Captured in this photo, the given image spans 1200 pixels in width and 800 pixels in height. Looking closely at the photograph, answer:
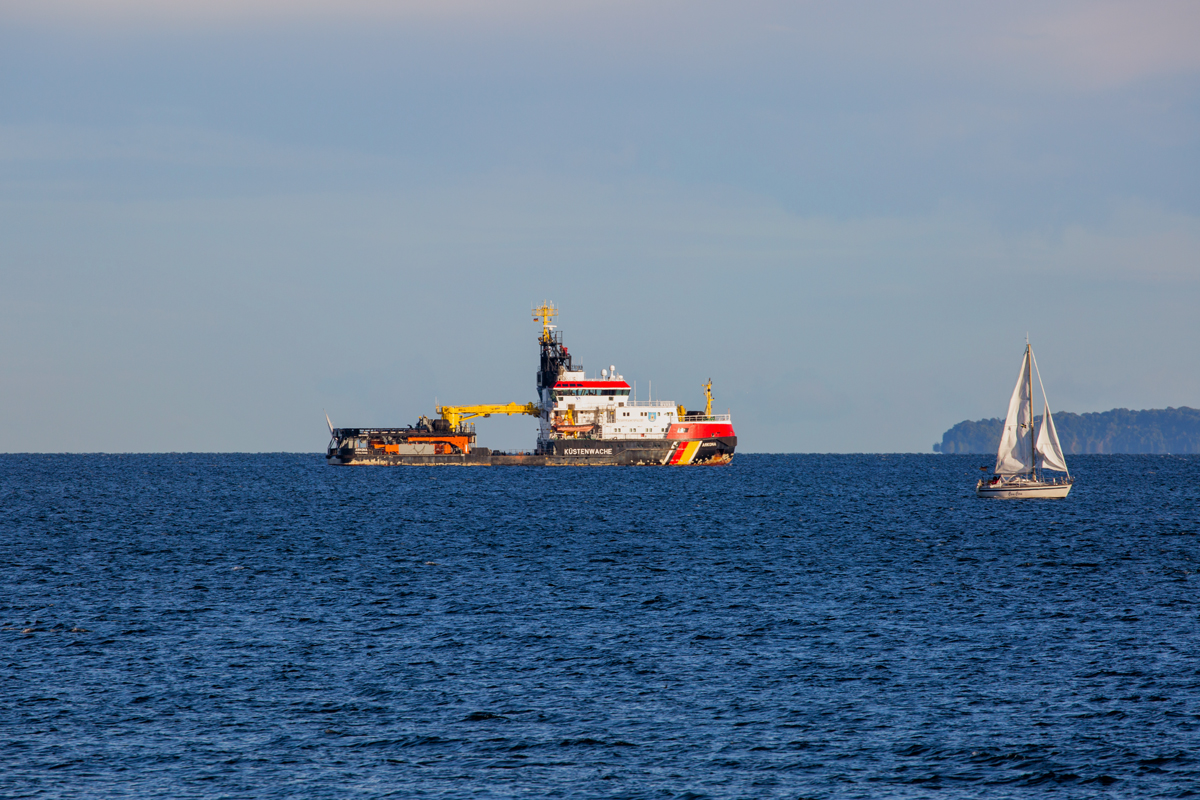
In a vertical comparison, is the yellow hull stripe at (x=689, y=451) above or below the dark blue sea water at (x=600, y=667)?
above

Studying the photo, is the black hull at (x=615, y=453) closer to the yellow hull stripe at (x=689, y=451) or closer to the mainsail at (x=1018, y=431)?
the yellow hull stripe at (x=689, y=451)

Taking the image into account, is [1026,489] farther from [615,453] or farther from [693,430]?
[615,453]

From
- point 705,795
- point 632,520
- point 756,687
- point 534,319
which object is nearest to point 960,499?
point 632,520

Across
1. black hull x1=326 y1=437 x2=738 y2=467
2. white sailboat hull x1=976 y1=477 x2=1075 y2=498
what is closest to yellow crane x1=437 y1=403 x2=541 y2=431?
black hull x1=326 y1=437 x2=738 y2=467

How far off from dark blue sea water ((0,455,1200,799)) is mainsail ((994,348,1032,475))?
15.8 meters

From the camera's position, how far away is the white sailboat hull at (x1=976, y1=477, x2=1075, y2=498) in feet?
261

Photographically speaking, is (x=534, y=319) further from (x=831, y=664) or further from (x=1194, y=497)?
(x=831, y=664)

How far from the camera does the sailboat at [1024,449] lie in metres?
75.0

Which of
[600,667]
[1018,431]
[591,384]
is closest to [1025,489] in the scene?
[1018,431]

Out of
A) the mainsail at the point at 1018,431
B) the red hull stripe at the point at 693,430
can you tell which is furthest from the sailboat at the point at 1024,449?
the red hull stripe at the point at 693,430

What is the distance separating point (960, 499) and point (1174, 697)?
78663 mm

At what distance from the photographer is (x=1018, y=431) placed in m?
76.3

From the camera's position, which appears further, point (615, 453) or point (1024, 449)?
point (615, 453)

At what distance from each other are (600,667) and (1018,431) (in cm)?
5691
